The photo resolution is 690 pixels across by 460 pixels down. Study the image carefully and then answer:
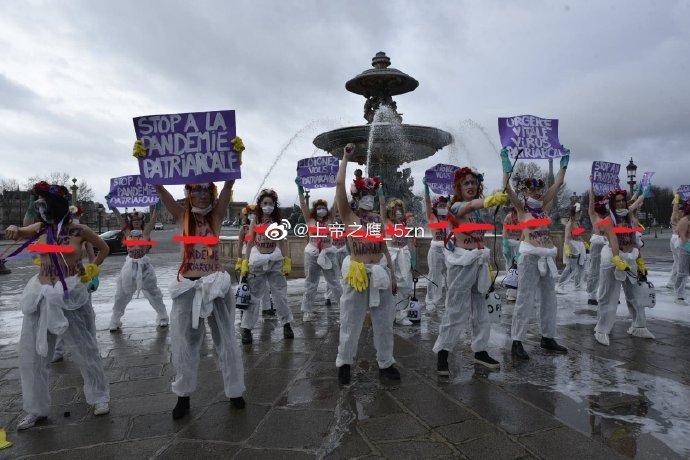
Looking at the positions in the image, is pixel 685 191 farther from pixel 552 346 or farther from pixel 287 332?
pixel 287 332

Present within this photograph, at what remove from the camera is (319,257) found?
26.3 ft

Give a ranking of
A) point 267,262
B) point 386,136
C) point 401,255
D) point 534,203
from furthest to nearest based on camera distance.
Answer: point 386,136 < point 401,255 < point 267,262 < point 534,203

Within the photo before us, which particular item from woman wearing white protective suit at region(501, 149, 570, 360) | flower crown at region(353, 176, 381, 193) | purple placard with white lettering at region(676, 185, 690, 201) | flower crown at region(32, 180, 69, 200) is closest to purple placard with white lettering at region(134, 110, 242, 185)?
flower crown at region(32, 180, 69, 200)

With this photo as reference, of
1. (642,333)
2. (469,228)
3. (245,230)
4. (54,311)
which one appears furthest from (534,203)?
(54,311)

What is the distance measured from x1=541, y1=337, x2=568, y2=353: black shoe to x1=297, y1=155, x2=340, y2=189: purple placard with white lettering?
A: 615cm

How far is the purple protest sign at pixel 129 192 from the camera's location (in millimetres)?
8188

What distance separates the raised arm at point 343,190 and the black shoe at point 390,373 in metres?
1.53

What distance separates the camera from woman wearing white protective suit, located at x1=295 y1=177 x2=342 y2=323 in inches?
311

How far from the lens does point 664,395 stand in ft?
13.4

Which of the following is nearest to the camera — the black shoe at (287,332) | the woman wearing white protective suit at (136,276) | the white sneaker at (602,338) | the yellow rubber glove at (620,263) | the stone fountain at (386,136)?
the yellow rubber glove at (620,263)

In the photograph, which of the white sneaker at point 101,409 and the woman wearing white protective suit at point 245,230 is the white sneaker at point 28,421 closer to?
the white sneaker at point 101,409

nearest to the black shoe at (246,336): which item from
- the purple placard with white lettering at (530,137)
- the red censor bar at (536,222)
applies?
the red censor bar at (536,222)

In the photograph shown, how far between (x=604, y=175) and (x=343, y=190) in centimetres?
596

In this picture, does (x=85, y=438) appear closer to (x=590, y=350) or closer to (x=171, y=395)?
(x=171, y=395)
